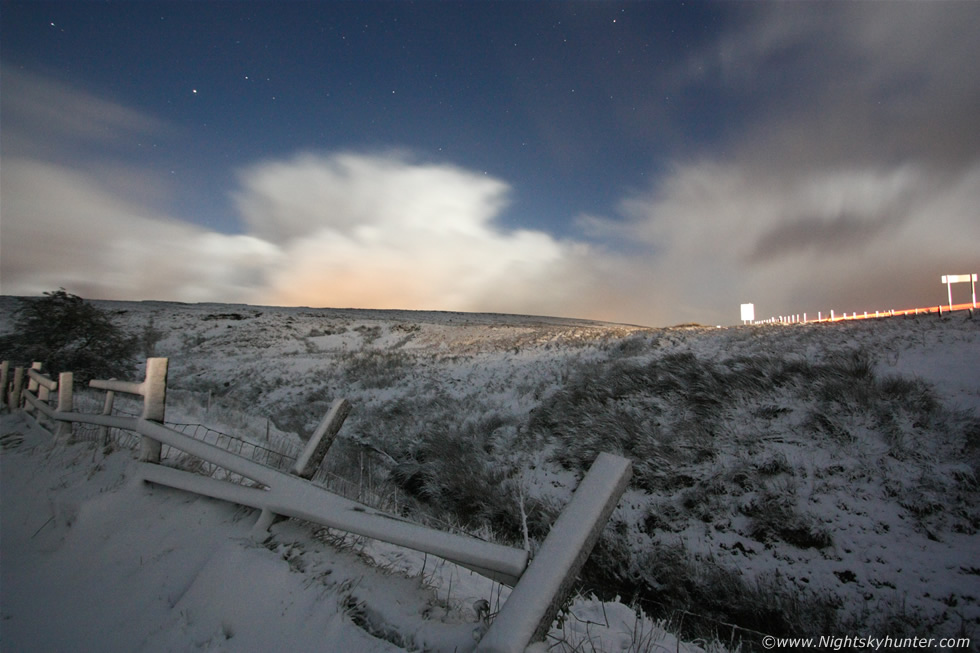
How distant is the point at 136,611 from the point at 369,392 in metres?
14.0

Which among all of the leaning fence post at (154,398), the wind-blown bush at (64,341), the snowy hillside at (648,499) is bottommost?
the snowy hillside at (648,499)

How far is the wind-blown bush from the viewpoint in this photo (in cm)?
1493

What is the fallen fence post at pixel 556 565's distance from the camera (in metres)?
1.89

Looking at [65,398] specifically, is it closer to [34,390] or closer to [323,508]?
[34,390]

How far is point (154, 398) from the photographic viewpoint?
468 centimetres

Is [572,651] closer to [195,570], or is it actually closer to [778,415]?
[195,570]

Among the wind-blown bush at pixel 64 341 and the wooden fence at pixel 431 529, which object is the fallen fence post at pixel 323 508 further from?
the wind-blown bush at pixel 64 341

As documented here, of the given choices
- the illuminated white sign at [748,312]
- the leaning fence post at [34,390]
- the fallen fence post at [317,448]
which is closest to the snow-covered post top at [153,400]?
the fallen fence post at [317,448]

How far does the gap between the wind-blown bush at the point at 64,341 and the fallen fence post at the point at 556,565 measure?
18136 millimetres

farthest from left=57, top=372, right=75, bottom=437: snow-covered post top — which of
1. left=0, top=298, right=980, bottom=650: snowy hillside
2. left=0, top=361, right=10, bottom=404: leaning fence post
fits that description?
left=0, top=361, right=10, bottom=404: leaning fence post

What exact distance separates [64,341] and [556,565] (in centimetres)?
1984

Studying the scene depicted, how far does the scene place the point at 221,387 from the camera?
20.0 m

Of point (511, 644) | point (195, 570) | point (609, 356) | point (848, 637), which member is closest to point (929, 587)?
point (848, 637)

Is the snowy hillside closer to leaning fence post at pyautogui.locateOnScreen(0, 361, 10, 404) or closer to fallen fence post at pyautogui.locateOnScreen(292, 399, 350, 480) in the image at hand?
fallen fence post at pyautogui.locateOnScreen(292, 399, 350, 480)
